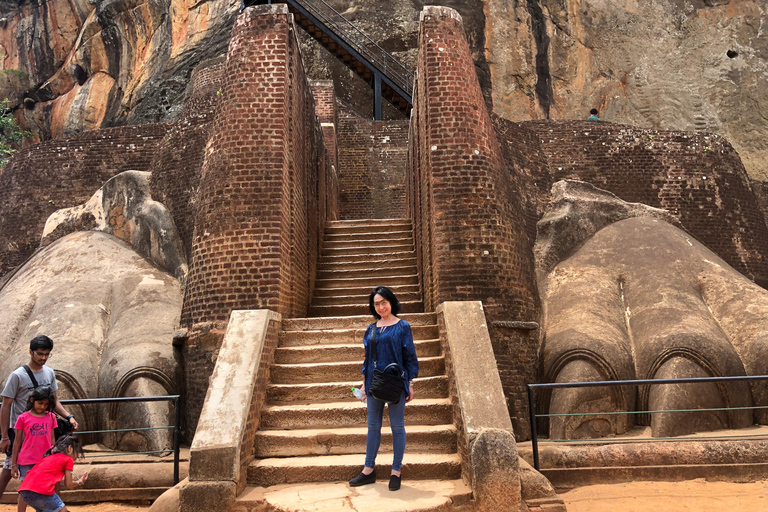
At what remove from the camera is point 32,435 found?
4395mm

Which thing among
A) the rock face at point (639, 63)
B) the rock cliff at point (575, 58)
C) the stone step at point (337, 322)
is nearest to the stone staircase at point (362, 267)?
the stone step at point (337, 322)

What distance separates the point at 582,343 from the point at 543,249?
239cm

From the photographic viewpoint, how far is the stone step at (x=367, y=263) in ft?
32.7

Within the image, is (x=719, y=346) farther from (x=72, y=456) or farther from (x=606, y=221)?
(x=72, y=456)

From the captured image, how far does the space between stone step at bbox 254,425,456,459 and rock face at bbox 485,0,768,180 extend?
18.9 m

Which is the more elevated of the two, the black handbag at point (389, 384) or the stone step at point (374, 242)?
the stone step at point (374, 242)

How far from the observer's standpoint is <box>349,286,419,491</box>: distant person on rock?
15.5 ft

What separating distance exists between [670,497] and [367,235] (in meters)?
6.55

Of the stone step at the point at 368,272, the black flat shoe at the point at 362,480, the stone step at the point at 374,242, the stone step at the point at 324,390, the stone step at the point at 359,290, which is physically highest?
the stone step at the point at 374,242

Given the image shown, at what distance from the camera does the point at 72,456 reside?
4453 mm

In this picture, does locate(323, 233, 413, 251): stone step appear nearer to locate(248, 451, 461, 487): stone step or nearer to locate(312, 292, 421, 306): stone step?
locate(312, 292, 421, 306): stone step

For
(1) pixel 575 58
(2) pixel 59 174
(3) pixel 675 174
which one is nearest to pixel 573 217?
(3) pixel 675 174

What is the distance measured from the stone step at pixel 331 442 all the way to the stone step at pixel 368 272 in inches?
172

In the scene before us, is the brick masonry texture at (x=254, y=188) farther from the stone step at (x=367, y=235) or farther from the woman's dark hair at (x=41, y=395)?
the woman's dark hair at (x=41, y=395)
